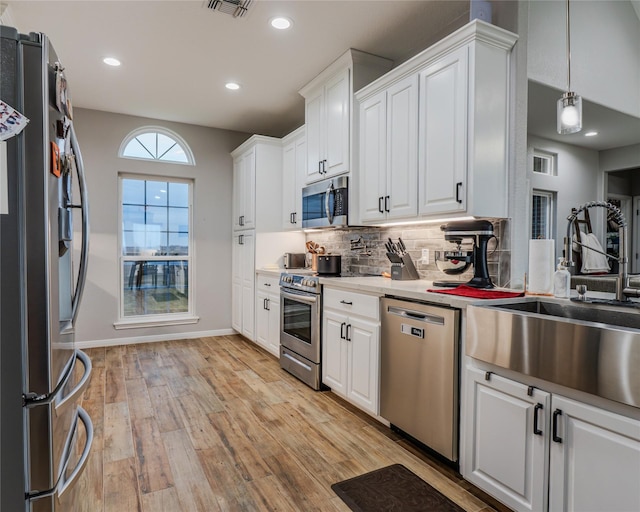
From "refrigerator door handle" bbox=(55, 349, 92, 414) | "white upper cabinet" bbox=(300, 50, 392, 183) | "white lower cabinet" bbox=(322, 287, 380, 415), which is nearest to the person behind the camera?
"refrigerator door handle" bbox=(55, 349, 92, 414)

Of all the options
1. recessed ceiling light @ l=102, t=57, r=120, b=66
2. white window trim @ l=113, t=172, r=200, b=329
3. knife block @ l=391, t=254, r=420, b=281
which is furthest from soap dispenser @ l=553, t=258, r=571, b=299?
white window trim @ l=113, t=172, r=200, b=329

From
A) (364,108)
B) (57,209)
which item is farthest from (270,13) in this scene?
(57,209)

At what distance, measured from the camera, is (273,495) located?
6.10 feet

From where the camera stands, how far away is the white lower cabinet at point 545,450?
50.6 inches

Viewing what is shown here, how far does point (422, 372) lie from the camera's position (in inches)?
83.2

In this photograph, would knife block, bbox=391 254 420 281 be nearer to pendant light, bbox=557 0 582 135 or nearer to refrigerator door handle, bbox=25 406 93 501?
pendant light, bbox=557 0 582 135

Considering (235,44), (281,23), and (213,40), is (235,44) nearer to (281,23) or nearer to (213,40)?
(213,40)

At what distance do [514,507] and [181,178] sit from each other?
4.75 meters

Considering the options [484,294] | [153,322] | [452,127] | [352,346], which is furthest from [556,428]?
[153,322]

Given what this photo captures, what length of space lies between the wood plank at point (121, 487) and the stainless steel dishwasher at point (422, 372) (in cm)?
140

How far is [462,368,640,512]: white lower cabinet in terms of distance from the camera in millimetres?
1284

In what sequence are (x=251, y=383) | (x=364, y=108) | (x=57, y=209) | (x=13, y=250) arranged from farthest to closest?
(x=251, y=383) → (x=364, y=108) → (x=57, y=209) → (x=13, y=250)

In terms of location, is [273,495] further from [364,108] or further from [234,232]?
[234,232]

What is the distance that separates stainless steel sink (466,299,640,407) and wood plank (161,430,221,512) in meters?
1.42
